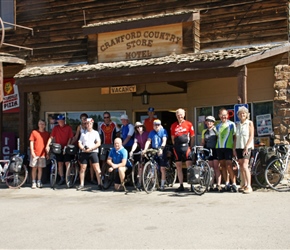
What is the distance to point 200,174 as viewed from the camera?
370 inches

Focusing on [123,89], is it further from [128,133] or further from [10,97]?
[10,97]

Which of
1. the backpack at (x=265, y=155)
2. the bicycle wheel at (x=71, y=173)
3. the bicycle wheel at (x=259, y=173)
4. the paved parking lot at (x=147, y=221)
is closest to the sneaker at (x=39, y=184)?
the bicycle wheel at (x=71, y=173)

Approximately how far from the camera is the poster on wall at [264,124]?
1177 centimetres

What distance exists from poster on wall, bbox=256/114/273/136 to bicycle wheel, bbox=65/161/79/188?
4773 mm

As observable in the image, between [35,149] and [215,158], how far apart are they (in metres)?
4.78

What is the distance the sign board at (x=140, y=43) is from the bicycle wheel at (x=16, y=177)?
3.92m

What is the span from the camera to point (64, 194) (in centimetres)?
1059

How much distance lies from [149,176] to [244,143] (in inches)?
86.1

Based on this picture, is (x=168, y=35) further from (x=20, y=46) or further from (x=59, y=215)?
(x=59, y=215)

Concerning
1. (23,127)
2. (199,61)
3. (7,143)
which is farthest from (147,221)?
(7,143)

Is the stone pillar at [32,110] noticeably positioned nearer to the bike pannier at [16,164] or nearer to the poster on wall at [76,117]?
the poster on wall at [76,117]

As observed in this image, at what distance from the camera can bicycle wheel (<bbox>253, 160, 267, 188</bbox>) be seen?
988 centimetres

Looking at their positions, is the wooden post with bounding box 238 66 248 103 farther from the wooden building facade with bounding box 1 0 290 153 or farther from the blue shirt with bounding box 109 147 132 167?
the blue shirt with bounding box 109 147 132 167

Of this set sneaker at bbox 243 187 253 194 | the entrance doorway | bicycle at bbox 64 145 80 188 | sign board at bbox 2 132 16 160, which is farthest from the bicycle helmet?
sign board at bbox 2 132 16 160
